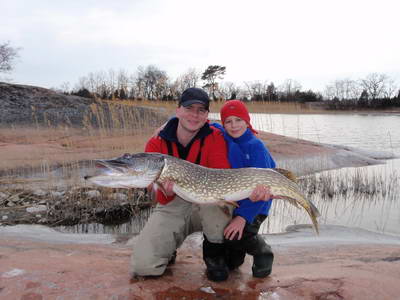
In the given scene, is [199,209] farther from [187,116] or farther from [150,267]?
[187,116]

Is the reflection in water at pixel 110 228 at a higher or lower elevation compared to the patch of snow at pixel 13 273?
lower

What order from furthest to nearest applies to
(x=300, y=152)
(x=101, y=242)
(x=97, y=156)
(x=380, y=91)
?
1. (x=380, y=91)
2. (x=300, y=152)
3. (x=97, y=156)
4. (x=101, y=242)

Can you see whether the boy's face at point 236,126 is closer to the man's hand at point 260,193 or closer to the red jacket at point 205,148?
the red jacket at point 205,148

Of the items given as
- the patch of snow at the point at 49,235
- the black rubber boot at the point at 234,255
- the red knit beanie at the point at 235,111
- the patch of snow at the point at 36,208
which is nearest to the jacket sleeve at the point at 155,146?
the red knit beanie at the point at 235,111

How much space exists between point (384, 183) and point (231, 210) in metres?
5.48

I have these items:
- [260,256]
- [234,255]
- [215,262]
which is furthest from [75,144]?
[260,256]

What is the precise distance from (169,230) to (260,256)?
814mm

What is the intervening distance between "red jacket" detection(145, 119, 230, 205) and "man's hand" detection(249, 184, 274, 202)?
0.44m

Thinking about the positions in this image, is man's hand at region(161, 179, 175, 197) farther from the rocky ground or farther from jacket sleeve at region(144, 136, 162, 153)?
the rocky ground

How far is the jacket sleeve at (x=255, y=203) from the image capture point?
2.80 metres

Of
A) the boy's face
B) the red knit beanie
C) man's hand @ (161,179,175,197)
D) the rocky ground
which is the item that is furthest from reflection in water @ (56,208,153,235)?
the red knit beanie

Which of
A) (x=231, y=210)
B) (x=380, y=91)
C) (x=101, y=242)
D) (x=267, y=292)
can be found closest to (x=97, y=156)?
(x=101, y=242)

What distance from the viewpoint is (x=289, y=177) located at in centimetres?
293

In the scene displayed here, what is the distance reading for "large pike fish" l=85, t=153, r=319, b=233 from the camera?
2.60m
